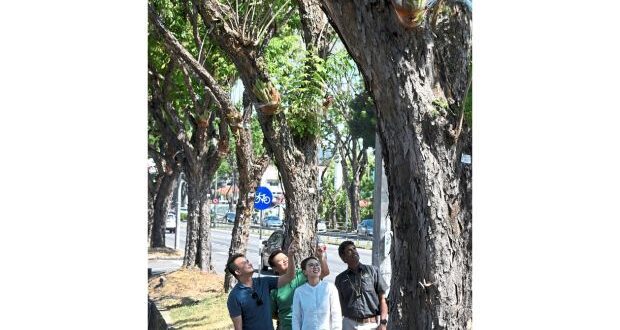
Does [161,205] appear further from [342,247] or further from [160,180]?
[342,247]

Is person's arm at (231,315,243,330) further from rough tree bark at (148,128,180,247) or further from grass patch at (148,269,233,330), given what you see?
rough tree bark at (148,128,180,247)

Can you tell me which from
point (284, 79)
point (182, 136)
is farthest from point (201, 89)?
point (284, 79)

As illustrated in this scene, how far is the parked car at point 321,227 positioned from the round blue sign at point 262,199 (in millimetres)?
3113

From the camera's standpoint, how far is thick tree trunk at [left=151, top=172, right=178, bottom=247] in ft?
89.8

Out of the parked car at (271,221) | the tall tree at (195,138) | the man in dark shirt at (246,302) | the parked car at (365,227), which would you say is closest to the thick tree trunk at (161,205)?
the tall tree at (195,138)

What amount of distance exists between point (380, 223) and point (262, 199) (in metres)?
6.60

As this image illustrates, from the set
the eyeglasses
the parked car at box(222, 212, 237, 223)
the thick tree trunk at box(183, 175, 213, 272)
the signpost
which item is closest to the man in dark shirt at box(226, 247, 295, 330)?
the eyeglasses

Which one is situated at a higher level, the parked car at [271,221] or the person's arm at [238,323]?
the parked car at [271,221]

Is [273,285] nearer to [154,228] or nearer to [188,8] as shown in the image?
[188,8]

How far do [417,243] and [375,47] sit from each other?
1.04 meters

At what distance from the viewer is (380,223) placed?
8.80m

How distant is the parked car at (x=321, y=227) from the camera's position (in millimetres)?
10998

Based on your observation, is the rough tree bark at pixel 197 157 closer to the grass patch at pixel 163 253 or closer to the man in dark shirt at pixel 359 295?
the grass patch at pixel 163 253

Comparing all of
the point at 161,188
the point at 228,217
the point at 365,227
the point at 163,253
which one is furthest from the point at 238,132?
the point at 228,217
